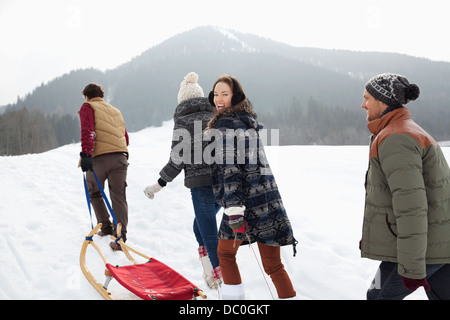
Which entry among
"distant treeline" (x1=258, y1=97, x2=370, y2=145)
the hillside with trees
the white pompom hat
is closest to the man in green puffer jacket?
the white pompom hat

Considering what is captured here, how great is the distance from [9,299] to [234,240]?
219 cm

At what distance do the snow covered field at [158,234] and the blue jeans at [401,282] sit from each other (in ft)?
4.80

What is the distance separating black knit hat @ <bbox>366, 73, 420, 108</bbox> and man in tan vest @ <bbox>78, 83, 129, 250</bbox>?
10.8 ft

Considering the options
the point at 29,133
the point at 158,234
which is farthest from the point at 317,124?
the point at 158,234

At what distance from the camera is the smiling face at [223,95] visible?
8.98 feet

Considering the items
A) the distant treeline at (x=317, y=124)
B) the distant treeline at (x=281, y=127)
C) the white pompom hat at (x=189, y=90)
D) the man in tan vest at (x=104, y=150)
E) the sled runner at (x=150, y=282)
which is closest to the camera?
the sled runner at (x=150, y=282)

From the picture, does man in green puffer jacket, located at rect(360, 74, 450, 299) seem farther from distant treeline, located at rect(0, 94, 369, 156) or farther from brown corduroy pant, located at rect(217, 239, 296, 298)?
distant treeline, located at rect(0, 94, 369, 156)

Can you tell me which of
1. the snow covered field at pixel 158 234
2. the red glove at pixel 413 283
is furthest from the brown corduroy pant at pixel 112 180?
the red glove at pixel 413 283

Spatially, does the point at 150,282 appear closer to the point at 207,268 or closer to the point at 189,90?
the point at 207,268

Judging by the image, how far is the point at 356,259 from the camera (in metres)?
4.21

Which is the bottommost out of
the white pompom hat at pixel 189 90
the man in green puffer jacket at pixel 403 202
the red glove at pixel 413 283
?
the red glove at pixel 413 283

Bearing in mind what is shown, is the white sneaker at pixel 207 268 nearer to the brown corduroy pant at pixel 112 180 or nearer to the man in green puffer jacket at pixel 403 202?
the brown corduroy pant at pixel 112 180
